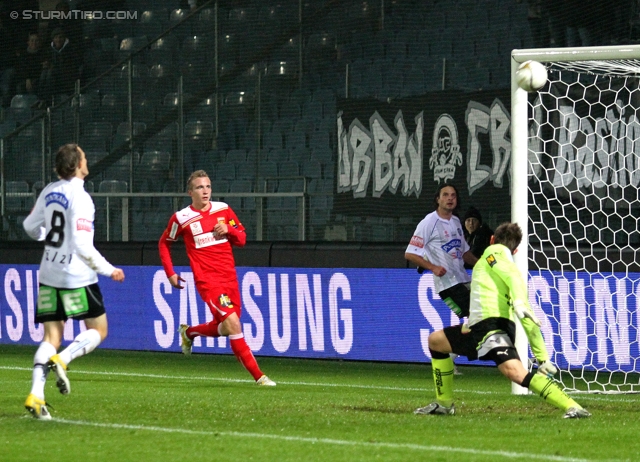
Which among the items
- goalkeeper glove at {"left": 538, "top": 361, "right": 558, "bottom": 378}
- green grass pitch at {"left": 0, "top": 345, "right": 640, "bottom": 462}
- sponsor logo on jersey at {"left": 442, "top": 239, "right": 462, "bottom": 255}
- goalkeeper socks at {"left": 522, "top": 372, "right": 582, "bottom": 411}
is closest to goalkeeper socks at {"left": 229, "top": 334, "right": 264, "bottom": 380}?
green grass pitch at {"left": 0, "top": 345, "right": 640, "bottom": 462}

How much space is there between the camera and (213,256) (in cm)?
1082

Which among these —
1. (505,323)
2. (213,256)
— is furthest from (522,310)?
(213,256)

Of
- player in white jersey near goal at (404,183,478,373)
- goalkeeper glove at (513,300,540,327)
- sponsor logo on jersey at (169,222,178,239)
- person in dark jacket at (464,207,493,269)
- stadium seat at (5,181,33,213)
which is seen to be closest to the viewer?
goalkeeper glove at (513,300,540,327)

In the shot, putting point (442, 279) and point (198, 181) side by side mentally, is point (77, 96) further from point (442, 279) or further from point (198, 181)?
point (442, 279)

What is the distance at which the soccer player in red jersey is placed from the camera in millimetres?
10656

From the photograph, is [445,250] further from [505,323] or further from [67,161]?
[67,161]

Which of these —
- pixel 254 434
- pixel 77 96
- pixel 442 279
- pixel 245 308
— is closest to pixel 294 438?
pixel 254 434

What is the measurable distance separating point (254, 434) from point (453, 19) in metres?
10.5

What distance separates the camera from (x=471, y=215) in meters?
12.6

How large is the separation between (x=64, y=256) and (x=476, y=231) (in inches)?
227

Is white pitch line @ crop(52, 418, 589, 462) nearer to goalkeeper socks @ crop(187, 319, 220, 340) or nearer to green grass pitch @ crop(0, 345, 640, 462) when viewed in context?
green grass pitch @ crop(0, 345, 640, 462)

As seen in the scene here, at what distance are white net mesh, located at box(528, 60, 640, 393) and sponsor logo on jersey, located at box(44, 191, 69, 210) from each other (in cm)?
457

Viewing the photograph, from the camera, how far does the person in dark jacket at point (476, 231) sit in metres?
12.5

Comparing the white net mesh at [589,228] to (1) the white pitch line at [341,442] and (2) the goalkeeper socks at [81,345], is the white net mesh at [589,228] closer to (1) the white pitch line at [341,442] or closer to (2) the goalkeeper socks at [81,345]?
(1) the white pitch line at [341,442]
